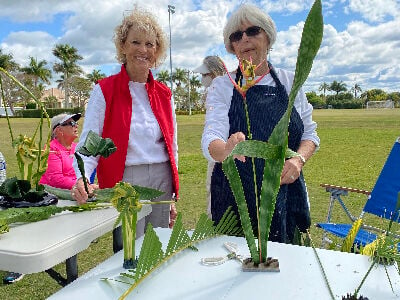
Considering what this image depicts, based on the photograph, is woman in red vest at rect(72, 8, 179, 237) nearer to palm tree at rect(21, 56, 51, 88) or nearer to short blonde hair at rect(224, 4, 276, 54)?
short blonde hair at rect(224, 4, 276, 54)

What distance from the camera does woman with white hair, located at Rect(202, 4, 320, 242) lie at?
1747mm

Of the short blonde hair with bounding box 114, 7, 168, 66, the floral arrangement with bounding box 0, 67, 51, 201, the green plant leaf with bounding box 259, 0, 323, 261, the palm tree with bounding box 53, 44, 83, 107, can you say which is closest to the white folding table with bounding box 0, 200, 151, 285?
the floral arrangement with bounding box 0, 67, 51, 201

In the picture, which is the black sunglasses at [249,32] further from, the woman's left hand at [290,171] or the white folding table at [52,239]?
the white folding table at [52,239]

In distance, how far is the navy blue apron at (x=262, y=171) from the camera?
1.75 meters

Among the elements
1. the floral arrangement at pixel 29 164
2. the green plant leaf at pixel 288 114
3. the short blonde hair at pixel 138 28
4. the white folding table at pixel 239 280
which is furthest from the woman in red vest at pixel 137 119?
the green plant leaf at pixel 288 114

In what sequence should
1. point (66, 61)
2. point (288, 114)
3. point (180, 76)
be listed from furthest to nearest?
point (180, 76) → point (66, 61) → point (288, 114)

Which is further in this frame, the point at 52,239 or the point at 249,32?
the point at 249,32

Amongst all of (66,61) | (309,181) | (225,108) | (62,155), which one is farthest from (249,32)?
(66,61)

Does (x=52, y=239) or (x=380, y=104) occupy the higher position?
(x=380, y=104)

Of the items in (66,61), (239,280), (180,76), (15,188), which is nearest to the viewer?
(239,280)

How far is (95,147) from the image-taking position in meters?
1.26

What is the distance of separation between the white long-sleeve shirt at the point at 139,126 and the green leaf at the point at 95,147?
932mm

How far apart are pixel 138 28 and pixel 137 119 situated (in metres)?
0.49

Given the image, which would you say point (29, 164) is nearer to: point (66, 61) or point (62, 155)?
point (62, 155)
